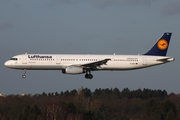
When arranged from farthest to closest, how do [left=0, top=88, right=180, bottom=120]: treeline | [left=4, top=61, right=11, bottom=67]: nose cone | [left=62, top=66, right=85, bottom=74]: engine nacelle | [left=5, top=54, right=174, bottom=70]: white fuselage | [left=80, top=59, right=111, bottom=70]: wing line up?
[left=0, top=88, right=180, bottom=120]: treeline < [left=4, top=61, right=11, bottom=67]: nose cone < [left=80, top=59, right=111, bottom=70]: wing < [left=62, top=66, right=85, bottom=74]: engine nacelle < [left=5, top=54, right=174, bottom=70]: white fuselage

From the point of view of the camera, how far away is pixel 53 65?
80.4 meters

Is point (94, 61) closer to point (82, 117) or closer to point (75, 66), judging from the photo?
point (75, 66)

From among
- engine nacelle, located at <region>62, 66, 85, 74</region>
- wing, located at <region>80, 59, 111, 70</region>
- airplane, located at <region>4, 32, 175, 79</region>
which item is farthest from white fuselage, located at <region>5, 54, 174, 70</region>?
engine nacelle, located at <region>62, 66, 85, 74</region>

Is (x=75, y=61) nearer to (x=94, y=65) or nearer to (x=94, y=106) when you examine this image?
(x=94, y=65)

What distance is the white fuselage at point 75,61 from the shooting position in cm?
8006

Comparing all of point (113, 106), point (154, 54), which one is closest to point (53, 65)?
point (154, 54)

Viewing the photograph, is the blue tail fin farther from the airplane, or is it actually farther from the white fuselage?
the white fuselage

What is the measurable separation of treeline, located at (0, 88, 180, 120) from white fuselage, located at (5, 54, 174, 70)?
19.3 metres

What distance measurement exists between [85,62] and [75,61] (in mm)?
1465

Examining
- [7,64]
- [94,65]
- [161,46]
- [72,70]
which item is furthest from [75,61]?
[161,46]

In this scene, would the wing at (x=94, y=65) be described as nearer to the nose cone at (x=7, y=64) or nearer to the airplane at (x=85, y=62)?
the airplane at (x=85, y=62)

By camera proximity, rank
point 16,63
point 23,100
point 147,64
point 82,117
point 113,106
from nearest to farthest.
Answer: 1. point 16,63
2. point 147,64
3. point 82,117
4. point 23,100
5. point 113,106

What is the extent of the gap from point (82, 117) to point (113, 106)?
3213 centimetres

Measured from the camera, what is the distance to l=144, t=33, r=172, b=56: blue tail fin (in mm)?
87812
